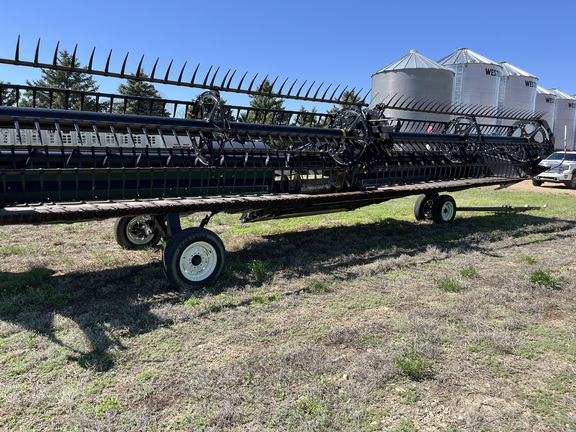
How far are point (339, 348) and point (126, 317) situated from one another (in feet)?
6.86

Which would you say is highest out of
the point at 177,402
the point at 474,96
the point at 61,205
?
the point at 474,96

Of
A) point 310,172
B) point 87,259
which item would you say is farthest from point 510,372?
point 87,259

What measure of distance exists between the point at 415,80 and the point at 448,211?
1362 cm

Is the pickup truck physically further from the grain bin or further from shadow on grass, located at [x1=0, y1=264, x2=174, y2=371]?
shadow on grass, located at [x1=0, y1=264, x2=174, y2=371]

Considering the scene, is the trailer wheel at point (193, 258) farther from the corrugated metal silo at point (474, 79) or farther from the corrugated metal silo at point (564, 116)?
the corrugated metal silo at point (564, 116)

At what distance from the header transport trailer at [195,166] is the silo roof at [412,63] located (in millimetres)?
13299

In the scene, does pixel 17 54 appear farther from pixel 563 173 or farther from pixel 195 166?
pixel 563 173

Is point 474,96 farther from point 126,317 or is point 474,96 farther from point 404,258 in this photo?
point 126,317

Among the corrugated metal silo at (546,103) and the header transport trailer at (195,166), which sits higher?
the corrugated metal silo at (546,103)

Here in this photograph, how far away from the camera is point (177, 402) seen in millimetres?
2914

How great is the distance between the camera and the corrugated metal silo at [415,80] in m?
21.7

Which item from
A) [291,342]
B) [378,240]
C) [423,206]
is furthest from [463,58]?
[291,342]

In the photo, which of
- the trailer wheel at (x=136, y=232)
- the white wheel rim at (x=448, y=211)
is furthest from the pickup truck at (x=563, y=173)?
the trailer wheel at (x=136, y=232)

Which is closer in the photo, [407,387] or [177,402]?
[177,402]
